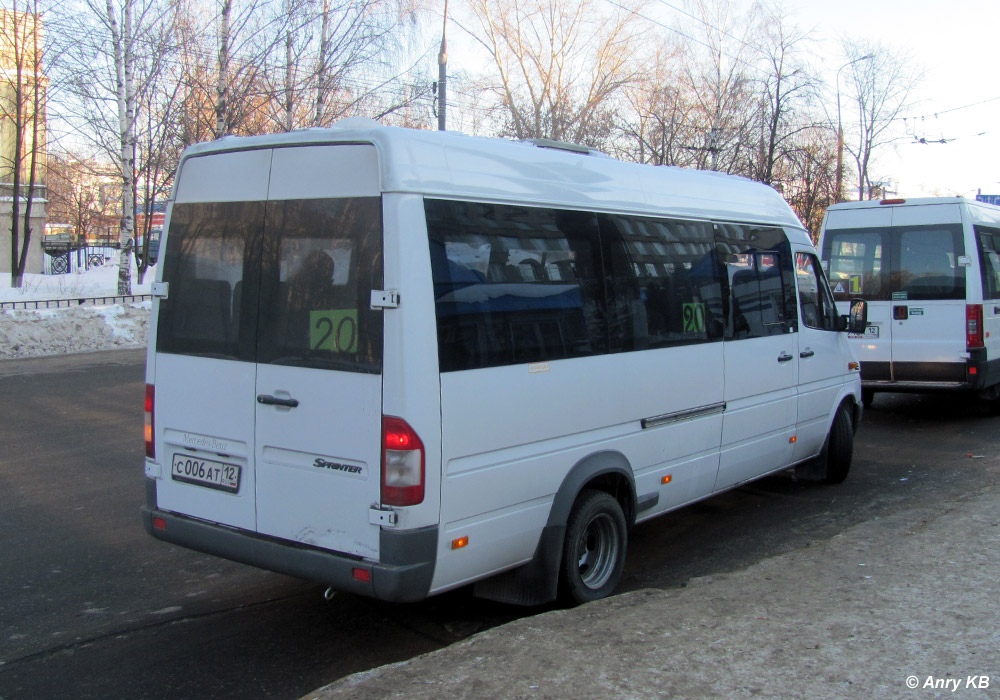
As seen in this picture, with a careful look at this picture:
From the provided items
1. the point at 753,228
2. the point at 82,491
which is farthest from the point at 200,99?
the point at 753,228

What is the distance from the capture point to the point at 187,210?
183 inches

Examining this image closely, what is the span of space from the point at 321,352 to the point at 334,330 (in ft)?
0.41

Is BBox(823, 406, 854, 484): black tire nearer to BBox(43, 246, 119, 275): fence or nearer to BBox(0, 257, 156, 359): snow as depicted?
BBox(0, 257, 156, 359): snow

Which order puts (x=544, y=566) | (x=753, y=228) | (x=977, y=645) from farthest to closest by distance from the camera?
1. (x=753, y=228)
2. (x=544, y=566)
3. (x=977, y=645)

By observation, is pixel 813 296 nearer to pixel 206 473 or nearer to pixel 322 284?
pixel 322 284

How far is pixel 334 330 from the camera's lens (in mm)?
3955

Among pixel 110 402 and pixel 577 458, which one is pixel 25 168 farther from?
pixel 577 458

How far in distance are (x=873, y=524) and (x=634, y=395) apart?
2.23 m

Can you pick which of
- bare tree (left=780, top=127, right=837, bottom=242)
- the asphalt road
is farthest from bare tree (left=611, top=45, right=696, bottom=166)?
the asphalt road

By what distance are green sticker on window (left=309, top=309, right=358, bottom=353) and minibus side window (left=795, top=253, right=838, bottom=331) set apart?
4266mm

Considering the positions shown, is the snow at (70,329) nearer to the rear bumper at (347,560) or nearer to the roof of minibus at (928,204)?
the roof of minibus at (928,204)

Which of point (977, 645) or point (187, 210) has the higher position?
point (187, 210)

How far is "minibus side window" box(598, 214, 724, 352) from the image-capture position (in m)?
5.01

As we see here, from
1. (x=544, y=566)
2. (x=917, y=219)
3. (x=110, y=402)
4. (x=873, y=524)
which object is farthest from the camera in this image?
(x=110, y=402)
